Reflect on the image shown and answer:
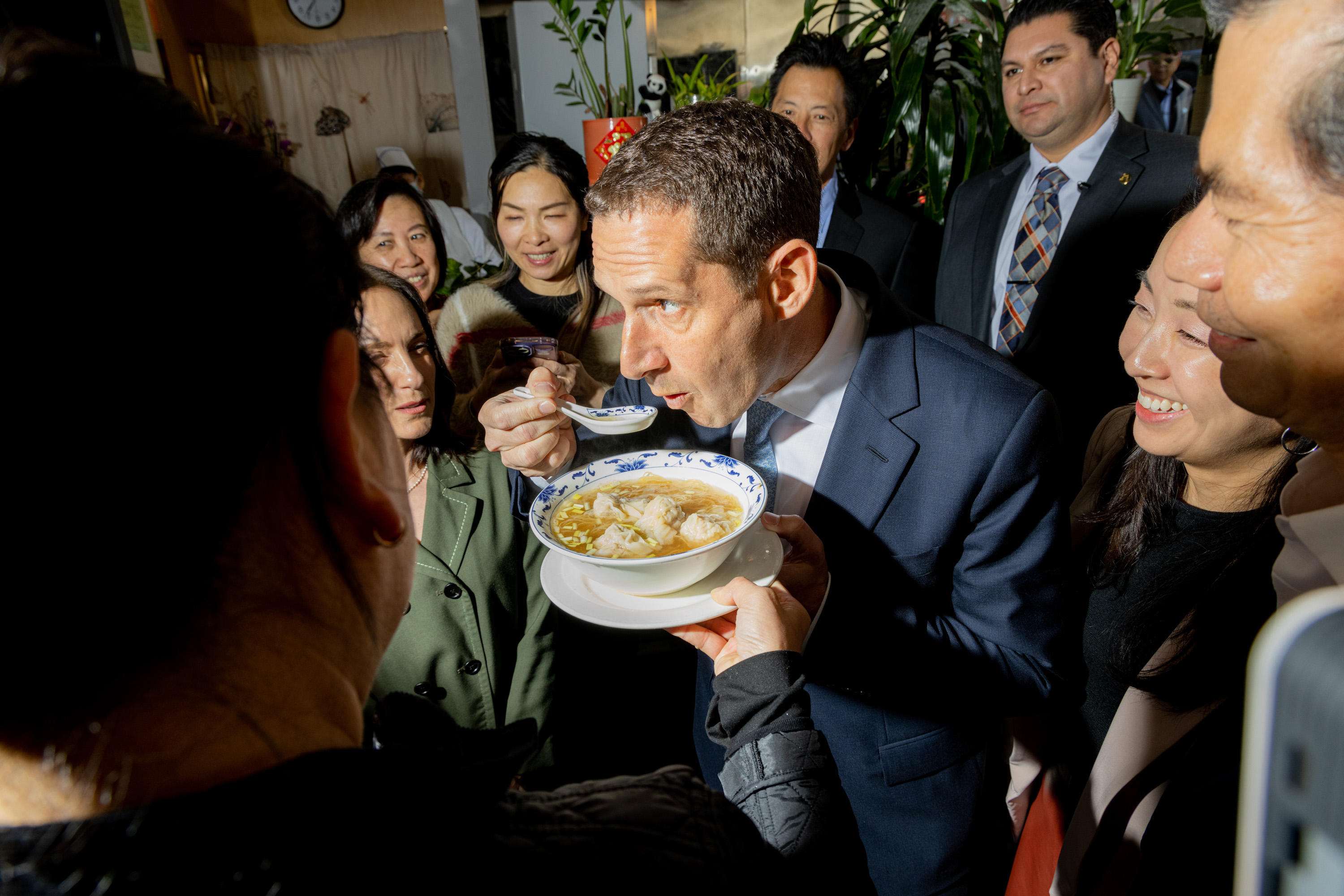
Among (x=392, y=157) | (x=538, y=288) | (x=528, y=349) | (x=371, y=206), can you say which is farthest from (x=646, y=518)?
(x=392, y=157)

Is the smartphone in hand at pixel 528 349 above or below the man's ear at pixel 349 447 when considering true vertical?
below

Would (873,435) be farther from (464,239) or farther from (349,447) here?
(464,239)

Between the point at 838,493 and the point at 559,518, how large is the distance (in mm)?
602

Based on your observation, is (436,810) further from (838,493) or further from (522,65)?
(522,65)

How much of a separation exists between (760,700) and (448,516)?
43.9 inches

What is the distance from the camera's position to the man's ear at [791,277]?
147 centimetres

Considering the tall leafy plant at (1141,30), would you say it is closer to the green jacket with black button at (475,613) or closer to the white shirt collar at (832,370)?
the white shirt collar at (832,370)

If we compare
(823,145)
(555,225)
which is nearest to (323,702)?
(555,225)

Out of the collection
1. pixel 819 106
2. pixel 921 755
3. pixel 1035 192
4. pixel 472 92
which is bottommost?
pixel 921 755

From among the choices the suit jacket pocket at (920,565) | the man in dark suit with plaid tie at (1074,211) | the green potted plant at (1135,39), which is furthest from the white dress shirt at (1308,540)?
the green potted plant at (1135,39)

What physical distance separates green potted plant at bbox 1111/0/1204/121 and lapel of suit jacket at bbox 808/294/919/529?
286 cm

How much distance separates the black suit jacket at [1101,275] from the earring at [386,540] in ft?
8.58

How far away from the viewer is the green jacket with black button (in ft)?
5.96

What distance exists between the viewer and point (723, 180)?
1.40 metres
